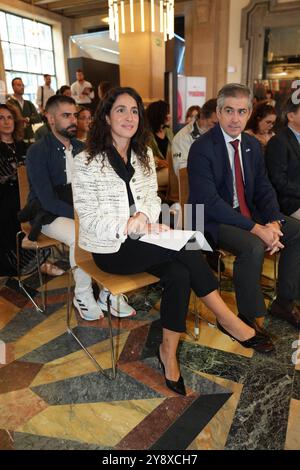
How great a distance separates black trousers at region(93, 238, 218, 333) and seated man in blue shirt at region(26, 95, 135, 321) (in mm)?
522

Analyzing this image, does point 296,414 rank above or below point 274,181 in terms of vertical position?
below

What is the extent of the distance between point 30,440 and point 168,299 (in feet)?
2.51

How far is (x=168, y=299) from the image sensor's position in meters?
1.57

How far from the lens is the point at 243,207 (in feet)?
7.01

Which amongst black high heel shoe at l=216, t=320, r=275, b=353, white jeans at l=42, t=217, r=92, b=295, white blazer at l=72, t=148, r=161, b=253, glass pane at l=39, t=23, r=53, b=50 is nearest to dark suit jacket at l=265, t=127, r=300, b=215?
black high heel shoe at l=216, t=320, r=275, b=353

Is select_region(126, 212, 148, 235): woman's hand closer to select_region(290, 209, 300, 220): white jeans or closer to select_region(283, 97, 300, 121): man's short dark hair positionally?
select_region(290, 209, 300, 220): white jeans

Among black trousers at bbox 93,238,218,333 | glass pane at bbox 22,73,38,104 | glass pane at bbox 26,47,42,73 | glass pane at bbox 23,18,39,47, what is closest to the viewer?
black trousers at bbox 93,238,218,333

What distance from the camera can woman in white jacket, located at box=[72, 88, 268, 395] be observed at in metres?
1.60

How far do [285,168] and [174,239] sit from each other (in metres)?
1.11

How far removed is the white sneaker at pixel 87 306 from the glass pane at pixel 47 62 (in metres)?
10.7

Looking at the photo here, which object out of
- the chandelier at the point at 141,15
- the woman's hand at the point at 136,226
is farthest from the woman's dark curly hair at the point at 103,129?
the chandelier at the point at 141,15

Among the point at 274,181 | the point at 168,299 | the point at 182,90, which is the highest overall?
the point at 182,90

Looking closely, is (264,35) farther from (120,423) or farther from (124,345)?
(120,423)
